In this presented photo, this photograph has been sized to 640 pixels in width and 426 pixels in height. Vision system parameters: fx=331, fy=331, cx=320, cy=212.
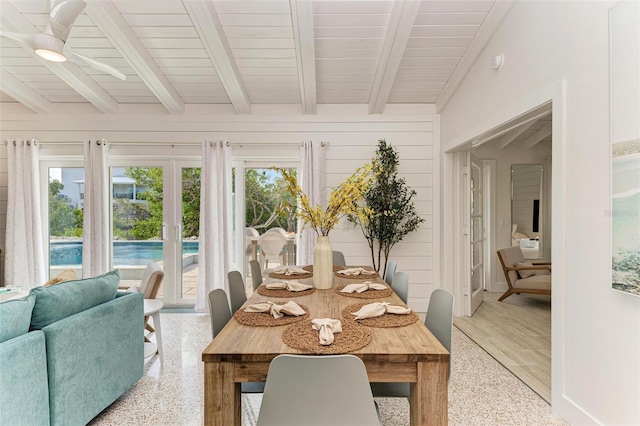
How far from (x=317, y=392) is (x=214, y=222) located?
341cm

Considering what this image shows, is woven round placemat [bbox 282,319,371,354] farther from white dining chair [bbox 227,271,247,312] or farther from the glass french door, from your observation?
the glass french door

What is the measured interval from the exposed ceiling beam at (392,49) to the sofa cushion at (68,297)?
2979 millimetres

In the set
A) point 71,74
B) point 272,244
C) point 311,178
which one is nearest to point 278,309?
point 311,178

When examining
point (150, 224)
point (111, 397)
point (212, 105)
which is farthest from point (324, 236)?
point (150, 224)

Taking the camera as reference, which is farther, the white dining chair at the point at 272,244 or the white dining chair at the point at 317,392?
the white dining chair at the point at 272,244

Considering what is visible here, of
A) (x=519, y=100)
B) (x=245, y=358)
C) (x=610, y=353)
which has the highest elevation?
(x=519, y=100)

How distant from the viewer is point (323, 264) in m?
2.27

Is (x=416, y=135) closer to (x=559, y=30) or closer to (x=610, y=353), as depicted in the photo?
(x=559, y=30)

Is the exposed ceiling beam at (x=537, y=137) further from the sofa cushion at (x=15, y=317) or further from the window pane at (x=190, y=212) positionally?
the sofa cushion at (x=15, y=317)

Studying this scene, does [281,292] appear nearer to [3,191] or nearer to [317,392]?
[317,392]

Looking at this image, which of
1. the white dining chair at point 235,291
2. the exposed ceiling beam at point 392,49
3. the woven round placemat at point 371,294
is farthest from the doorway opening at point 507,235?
the white dining chair at point 235,291

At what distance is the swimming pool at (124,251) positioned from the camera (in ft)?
14.8

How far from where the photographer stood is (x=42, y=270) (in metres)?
4.21

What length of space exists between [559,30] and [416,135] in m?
2.17
